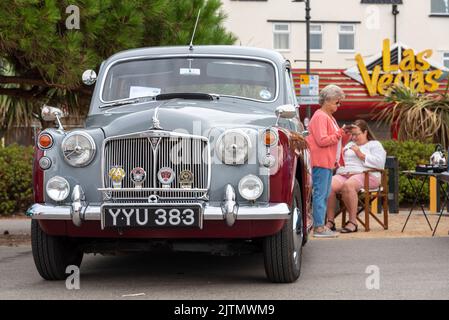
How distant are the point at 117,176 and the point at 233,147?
0.81 m

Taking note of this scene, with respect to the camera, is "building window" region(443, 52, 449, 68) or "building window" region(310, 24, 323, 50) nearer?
"building window" region(310, 24, 323, 50)

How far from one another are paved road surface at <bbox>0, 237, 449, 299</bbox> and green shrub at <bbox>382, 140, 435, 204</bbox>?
6950 mm

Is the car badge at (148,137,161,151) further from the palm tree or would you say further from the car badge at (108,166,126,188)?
the palm tree

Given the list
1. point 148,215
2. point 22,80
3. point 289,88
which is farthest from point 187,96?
point 22,80

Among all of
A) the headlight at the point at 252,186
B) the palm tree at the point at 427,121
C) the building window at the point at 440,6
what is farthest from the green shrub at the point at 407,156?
the building window at the point at 440,6

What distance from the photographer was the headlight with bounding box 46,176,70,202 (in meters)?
6.70

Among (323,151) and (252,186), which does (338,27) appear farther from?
(252,186)

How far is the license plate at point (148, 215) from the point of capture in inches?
251

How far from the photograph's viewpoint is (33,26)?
378 inches

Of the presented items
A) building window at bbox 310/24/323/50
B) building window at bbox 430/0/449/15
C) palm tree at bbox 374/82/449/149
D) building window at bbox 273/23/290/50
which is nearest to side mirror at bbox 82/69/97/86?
palm tree at bbox 374/82/449/149

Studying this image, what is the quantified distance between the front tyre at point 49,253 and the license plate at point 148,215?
2.29ft

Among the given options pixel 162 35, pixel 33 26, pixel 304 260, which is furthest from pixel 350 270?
pixel 162 35

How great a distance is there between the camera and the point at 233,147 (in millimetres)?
6562
